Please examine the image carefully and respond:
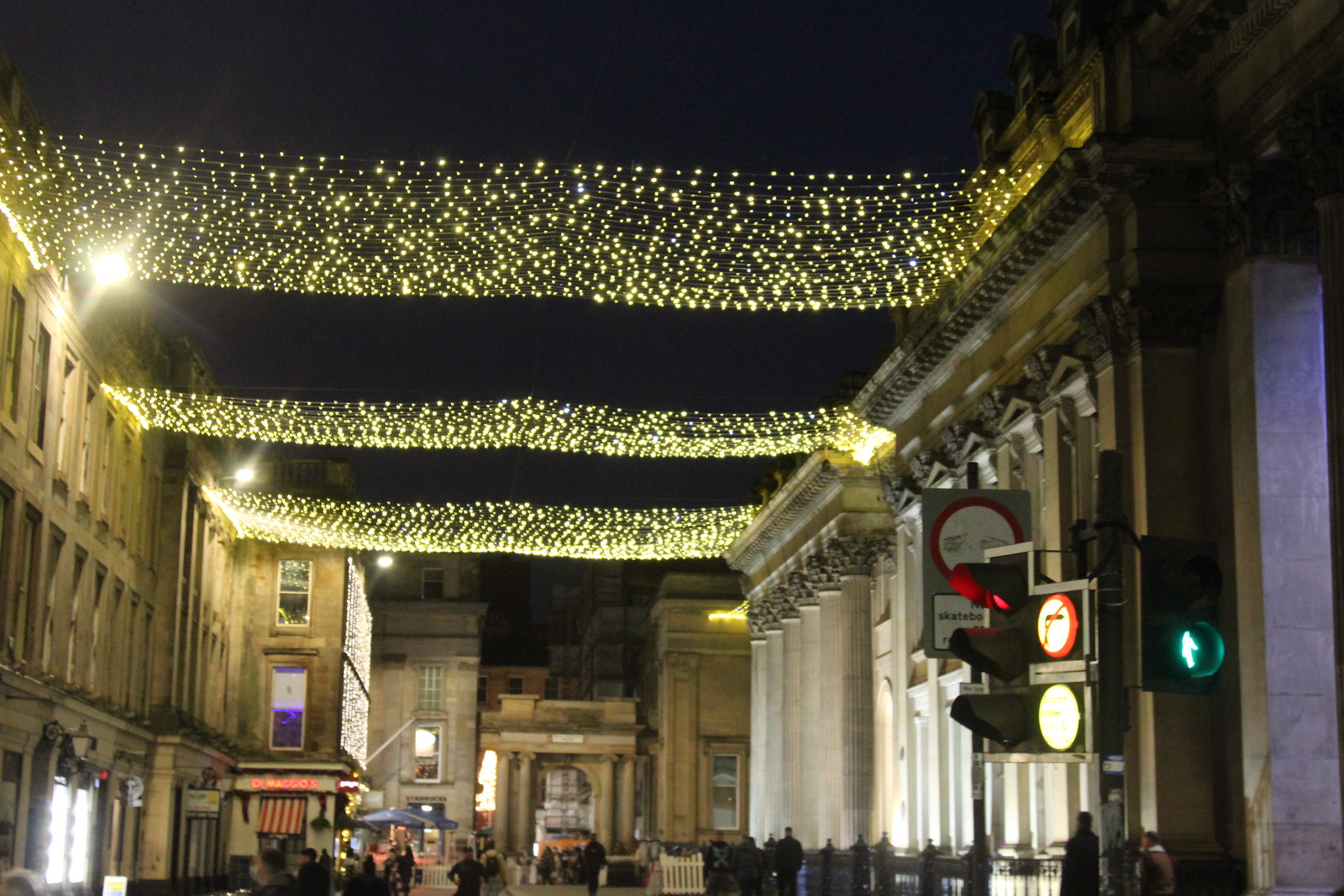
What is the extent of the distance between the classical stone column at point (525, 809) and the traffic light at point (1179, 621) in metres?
72.4

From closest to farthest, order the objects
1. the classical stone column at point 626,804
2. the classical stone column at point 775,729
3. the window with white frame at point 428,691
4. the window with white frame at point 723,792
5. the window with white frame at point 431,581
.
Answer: the classical stone column at point 775,729 → the window with white frame at point 723,792 → the classical stone column at point 626,804 → the window with white frame at point 428,691 → the window with white frame at point 431,581

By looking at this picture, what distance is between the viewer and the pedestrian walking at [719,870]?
142ft

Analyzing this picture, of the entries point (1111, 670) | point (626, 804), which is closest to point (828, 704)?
point (1111, 670)

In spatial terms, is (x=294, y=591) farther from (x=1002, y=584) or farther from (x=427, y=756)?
(x=1002, y=584)

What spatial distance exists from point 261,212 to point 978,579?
1393 centimetres

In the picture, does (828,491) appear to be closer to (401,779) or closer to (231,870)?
(231,870)

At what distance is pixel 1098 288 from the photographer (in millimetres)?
25359

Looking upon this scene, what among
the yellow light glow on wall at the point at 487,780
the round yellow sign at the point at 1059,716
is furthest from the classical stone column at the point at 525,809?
the round yellow sign at the point at 1059,716

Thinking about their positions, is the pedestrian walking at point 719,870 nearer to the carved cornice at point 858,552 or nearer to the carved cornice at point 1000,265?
the carved cornice at point 858,552

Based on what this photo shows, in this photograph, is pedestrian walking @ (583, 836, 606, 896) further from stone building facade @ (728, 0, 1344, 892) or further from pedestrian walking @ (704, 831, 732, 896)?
stone building facade @ (728, 0, 1344, 892)

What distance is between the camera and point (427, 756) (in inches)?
3403

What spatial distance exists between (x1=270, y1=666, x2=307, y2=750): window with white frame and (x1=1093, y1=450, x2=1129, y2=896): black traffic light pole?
51.2m

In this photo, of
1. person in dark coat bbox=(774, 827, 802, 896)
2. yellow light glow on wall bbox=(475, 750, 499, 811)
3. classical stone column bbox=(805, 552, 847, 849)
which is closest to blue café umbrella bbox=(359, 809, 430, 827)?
classical stone column bbox=(805, 552, 847, 849)

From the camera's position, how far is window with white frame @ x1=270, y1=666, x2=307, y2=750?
60125 mm
